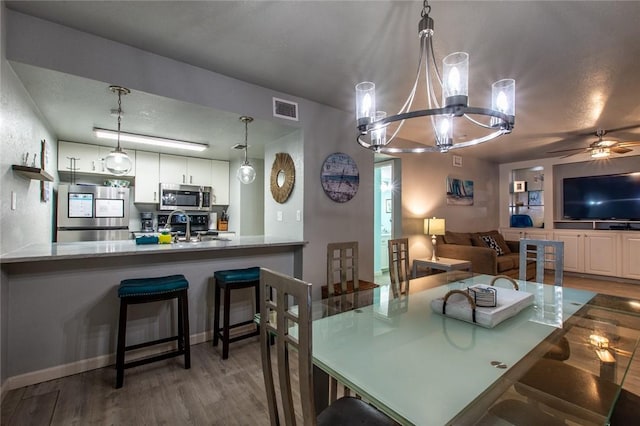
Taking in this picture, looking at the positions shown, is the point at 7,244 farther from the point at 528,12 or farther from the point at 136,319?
the point at 528,12

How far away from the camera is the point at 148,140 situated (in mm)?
3533

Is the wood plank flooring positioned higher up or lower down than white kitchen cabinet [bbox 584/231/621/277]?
lower down

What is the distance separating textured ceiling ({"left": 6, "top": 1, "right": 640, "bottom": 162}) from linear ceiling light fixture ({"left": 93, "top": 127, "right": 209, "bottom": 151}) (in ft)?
1.95

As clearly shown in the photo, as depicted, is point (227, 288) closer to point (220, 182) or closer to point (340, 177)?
point (340, 177)

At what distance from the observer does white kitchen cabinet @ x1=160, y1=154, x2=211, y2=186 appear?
4477 millimetres

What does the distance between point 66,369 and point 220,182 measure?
10.7 feet

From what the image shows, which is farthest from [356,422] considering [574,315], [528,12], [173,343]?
[528,12]

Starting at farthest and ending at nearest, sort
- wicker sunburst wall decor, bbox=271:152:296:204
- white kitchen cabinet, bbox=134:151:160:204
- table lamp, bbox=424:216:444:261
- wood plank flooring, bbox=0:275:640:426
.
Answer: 1. table lamp, bbox=424:216:444:261
2. white kitchen cabinet, bbox=134:151:160:204
3. wicker sunburst wall decor, bbox=271:152:296:204
4. wood plank flooring, bbox=0:275:640:426

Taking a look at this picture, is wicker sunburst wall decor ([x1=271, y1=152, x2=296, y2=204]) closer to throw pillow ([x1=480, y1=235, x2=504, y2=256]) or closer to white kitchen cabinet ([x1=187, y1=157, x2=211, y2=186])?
white kitchen cabinet ([x1=187, y1=157, x2=211, y2=186])

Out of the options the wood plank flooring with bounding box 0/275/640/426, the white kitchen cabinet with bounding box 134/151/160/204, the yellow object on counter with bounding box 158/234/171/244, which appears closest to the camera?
the wood plank flooring with bounding box 0/275/640/426

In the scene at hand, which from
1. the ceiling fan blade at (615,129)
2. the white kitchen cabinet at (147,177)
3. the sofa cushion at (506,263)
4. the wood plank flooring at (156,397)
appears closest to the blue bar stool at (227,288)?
the wood plank flooring at (156,397)

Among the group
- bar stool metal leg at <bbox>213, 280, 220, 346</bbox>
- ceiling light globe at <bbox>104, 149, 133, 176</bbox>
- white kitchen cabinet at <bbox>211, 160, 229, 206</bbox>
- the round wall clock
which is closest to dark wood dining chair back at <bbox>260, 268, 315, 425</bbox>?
bar stool metal leg at <bbox>213, 280, 220, 346</bbox>

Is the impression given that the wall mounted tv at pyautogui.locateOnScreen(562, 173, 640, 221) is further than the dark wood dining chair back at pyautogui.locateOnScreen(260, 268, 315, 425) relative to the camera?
Yes

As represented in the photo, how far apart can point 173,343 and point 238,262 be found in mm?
882
